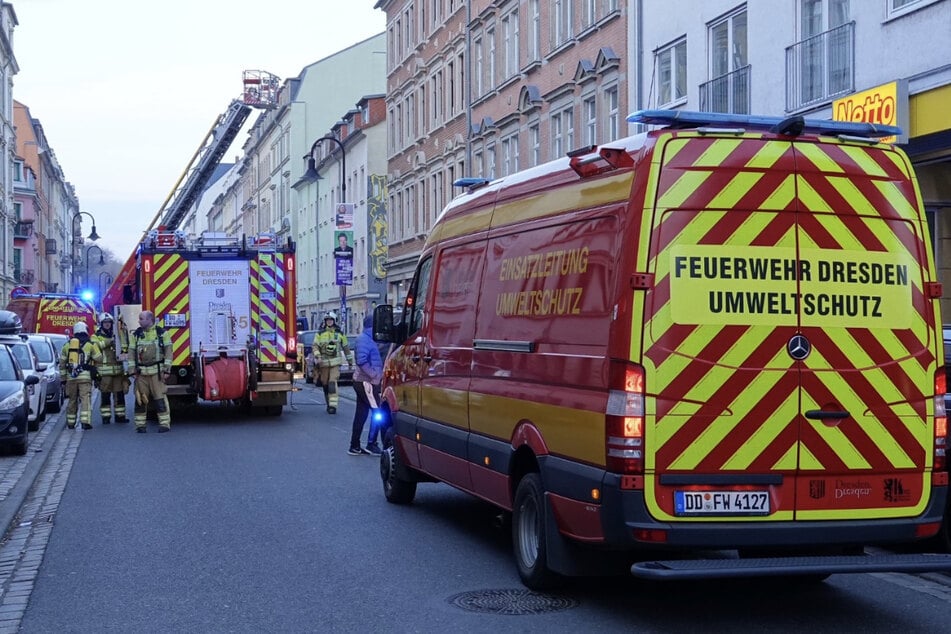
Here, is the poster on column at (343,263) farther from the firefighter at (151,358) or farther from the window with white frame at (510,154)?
the firefighter at (151,358)

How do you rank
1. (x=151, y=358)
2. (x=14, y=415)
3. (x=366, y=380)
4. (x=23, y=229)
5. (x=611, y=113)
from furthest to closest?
(x=23, y=229) → (x=611, y=113) → (x=151, y=358) → (x=14, y=415) → (x=366, y=380)

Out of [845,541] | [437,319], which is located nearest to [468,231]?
[437,319]

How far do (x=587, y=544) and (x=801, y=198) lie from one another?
2.08m

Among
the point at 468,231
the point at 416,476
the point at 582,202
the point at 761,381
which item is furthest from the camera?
the point at 416,476

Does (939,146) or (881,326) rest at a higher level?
(939,146)

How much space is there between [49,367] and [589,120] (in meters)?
13.0

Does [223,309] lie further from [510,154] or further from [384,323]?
[510,154]

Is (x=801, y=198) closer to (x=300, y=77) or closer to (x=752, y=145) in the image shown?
(x=752, y=145)

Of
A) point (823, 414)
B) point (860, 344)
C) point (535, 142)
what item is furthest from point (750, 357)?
point (535, 142)

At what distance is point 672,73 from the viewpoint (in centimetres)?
2564

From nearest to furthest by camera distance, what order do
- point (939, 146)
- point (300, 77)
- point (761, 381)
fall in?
point (761, 381) → point (939, 146) → point (300, 77)

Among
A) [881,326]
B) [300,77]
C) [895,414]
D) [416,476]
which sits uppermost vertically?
[300,77]

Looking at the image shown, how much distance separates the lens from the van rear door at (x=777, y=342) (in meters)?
6.64

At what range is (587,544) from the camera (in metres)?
6.94
